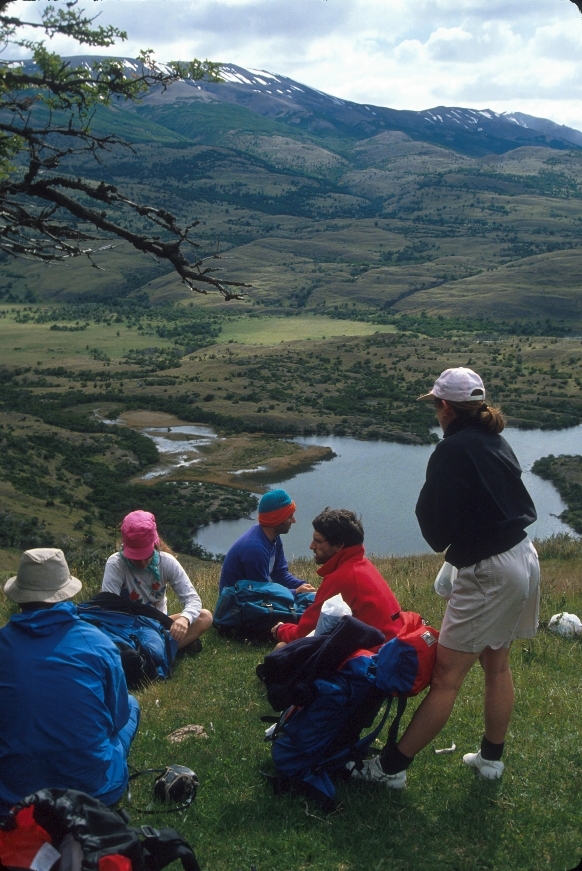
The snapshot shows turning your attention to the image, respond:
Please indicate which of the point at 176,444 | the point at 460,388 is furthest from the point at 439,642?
the point at 176,444

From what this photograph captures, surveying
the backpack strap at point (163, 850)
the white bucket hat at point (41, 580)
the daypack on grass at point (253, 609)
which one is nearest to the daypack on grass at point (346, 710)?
the backpack strap at point (163, 850)

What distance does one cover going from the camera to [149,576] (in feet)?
19.7

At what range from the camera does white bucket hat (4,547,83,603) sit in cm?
379

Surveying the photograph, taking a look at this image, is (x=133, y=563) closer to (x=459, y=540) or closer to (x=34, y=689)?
(x=34, y=689)

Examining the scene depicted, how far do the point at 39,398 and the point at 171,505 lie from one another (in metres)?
29.0

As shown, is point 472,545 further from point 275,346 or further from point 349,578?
point 275,346

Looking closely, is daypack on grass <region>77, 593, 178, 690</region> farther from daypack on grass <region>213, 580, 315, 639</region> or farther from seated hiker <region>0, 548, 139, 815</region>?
seated hiker <region>0, 548, 139, 815</region>

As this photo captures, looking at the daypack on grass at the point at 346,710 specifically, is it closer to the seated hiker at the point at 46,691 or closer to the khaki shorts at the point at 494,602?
the khaki shorts at the point at 494,602

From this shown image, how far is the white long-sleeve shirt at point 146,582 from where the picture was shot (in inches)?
234

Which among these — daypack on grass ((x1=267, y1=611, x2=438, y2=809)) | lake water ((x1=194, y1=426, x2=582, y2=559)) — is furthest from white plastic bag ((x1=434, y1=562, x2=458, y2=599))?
lake water ((x1=194, y1=426, x2=582, y2=559))

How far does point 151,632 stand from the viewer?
571 cm

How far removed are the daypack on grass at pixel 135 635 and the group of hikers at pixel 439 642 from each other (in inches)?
39.5

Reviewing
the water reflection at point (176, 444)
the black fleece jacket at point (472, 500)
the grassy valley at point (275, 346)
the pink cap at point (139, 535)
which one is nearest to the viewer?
the black fleece jacket at point (472, 500)

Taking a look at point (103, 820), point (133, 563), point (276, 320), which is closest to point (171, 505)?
point (133, 563)
